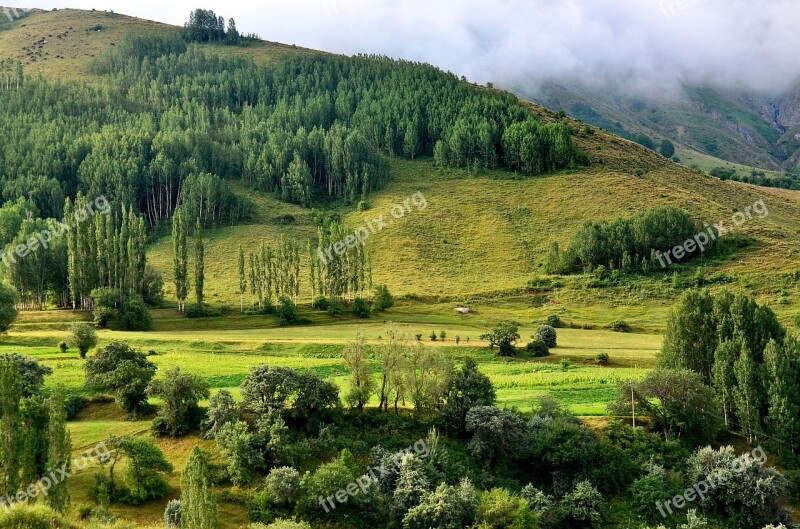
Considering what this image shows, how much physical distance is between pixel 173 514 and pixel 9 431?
9508 mm

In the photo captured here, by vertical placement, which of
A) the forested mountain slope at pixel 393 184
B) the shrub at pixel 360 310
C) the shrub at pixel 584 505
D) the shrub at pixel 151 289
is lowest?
the shrub at pixel 584 505

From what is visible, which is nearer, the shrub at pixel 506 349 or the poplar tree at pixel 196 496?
the poplar tree at pixel 196 496

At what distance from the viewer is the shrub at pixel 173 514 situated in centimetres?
3925

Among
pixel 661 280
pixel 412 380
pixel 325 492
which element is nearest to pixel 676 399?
pixel 412 380

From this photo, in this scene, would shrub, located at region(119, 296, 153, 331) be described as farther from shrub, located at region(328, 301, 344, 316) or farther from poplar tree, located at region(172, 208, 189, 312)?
shrub, located at region(328, 301, 344, 316)

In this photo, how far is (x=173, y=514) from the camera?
39.8 metres

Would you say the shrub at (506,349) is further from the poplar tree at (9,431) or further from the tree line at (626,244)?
the tree line at (626,244)

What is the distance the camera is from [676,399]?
180 ft

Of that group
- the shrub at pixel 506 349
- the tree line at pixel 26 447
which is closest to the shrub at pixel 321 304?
the shrub at pixel 506 349

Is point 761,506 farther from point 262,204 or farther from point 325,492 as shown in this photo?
point 262,204

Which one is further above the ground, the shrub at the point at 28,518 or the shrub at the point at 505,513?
the shrub at the point at 28,518

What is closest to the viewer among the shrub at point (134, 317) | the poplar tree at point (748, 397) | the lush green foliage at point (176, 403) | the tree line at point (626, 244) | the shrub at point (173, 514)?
the shrub at point (173, 514)

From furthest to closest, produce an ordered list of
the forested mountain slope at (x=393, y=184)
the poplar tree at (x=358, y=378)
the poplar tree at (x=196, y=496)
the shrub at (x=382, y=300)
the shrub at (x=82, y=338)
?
the forested mountain slope at (x=393, y=184), the shrub at (x=382, y=300), the shrub at (x=82, y=338), the poplar tree at (x=358, y=378), the poplar tree at (x=196, y=496)

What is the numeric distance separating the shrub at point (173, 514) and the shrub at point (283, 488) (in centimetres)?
541
